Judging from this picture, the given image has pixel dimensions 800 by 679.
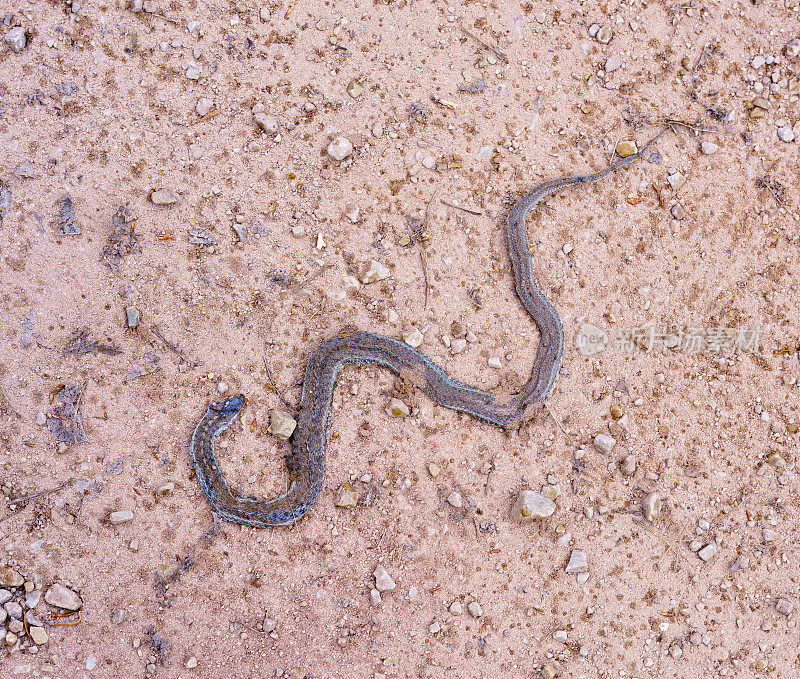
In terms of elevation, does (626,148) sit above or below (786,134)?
below

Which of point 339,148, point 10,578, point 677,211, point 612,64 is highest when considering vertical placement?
point 612,64

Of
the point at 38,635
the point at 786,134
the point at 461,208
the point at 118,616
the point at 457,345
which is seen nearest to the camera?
the point at 38,635

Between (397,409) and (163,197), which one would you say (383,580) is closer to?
(397,409)

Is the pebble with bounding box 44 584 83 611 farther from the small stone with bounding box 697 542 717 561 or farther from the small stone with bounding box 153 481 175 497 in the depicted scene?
the small stone with bounding box 697 542 717 561

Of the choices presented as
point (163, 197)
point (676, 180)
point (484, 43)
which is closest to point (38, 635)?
point (163, 197)

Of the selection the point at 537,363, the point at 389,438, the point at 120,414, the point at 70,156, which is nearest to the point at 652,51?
Answer: the point at 537,363

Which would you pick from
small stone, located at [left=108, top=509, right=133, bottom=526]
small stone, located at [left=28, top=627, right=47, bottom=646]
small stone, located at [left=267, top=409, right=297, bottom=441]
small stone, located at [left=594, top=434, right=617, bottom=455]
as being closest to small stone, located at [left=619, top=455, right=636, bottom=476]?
small stone, located at [left=594, top=434, right=617, bottom=455]

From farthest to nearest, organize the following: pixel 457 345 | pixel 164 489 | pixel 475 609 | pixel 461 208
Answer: pixel 461 208, pixel 457 345, pixel 475 609, pixel 164 489

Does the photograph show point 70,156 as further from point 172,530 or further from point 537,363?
point 537,363
